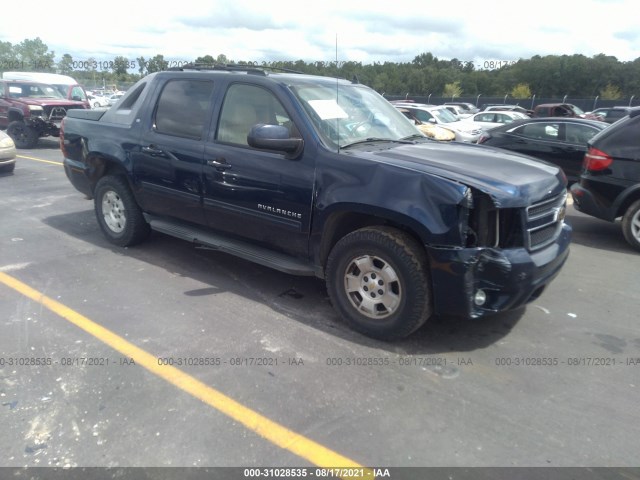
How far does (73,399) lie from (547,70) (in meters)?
70.8

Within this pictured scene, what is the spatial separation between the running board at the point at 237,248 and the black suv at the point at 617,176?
4.07m

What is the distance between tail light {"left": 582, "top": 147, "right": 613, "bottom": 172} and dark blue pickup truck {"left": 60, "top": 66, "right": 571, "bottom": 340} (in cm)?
247

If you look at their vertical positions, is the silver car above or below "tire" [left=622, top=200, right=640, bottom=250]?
above

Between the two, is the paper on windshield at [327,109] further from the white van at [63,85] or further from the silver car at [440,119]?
the white van at [63,85]

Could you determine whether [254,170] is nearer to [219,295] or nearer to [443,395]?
[219,295]

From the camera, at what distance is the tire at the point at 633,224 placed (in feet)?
19.3

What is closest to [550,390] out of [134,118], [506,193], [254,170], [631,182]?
[506,193]

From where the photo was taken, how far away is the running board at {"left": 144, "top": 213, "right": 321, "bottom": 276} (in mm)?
4098

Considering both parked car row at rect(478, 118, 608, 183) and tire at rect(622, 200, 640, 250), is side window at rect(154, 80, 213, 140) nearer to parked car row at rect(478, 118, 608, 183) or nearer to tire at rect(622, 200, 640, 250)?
tire at rect(622, 200, 640, 250)

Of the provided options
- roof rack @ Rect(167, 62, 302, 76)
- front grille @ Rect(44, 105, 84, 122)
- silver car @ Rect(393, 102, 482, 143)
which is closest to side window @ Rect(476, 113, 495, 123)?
silver car @ Rect(393, 102, 482, 143)

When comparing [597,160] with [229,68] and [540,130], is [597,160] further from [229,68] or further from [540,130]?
[229,68]

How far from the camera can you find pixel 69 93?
15.6 metres

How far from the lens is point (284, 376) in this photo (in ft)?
10.7

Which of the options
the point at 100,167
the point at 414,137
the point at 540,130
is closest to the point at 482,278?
the point at 414,137
